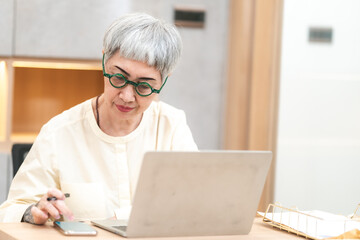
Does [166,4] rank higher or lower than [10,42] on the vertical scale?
higher

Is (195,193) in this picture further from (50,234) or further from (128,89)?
(128,89)

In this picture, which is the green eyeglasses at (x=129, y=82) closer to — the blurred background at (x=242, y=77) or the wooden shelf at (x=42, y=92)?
the blurred background at (x=242, y=77)

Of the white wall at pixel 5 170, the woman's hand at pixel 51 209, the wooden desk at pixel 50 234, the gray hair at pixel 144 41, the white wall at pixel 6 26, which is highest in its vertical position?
the white wall at pixel 6 26

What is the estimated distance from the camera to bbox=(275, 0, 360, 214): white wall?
340cm

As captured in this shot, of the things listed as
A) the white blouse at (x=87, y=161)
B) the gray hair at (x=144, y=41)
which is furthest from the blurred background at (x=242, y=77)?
the gray hair at (x=144, y=41)

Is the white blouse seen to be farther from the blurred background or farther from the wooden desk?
the blurred background

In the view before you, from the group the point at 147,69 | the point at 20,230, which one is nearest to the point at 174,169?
the point at 20,230

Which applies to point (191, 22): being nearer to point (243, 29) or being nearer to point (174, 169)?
point (243, 29)

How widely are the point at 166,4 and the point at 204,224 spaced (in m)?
2.71

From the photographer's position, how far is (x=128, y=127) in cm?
205

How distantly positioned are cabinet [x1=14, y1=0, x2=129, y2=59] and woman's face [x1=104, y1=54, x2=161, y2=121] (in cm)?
184

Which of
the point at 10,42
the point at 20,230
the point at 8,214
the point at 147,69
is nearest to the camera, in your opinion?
the point at 20,230

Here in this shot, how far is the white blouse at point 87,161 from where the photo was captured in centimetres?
184

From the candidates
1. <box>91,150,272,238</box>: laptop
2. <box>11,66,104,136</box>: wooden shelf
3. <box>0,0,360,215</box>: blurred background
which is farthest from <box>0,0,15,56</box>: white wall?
<box>91,150,272,238</box>: laptop
